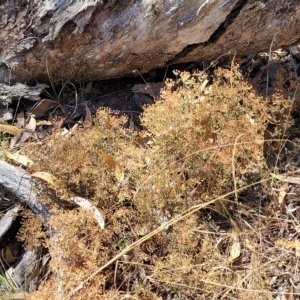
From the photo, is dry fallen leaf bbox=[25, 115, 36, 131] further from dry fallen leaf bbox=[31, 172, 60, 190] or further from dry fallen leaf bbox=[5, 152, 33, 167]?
dry fallen leaf bbox=[31, 172, 60, 190]

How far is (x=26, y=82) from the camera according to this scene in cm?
268

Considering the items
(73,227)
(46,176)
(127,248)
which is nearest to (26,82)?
(46,176)

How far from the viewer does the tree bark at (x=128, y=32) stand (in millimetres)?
2322

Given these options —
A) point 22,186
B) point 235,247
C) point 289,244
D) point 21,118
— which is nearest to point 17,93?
Result: point 21,118

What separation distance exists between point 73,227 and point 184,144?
1.94 ft

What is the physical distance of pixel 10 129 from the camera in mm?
2621

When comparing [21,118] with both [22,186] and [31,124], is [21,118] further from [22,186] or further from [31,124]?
[22,186]

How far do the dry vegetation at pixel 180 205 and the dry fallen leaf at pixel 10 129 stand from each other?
0.41 meters

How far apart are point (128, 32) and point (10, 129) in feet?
2.74

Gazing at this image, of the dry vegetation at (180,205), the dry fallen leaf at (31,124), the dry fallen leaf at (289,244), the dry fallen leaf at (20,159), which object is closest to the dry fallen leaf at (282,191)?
the dry vegetation at (180,205)

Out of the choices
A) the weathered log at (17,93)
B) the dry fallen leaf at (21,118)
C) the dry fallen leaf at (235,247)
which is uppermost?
the weathered log at (17,93)

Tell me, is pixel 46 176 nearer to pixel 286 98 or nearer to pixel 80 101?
pixel 80 101

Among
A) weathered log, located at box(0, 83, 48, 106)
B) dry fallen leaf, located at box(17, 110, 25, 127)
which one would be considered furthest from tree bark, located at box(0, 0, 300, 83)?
dry fallen leaf, located at box(17, 110, 25, 127)

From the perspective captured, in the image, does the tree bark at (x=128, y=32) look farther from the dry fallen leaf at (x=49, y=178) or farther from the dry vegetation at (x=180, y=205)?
the dry fallen leaf at (x=49, y=178)
